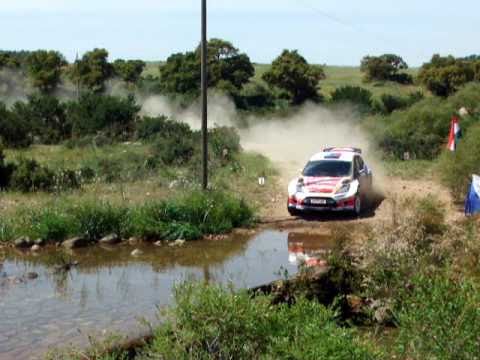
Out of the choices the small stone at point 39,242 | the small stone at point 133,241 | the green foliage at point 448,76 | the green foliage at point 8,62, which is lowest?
the small stone at point 133,241

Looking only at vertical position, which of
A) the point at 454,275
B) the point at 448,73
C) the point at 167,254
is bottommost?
the point at 167,254

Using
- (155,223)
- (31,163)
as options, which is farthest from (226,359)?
(31,163)

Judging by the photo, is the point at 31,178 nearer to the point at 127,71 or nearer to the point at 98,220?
the point at 98,220

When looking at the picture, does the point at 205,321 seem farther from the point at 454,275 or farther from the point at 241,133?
the point at 241,133

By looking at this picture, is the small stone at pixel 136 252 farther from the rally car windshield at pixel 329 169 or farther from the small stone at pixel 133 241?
the rally car windshield at pixel 329 169

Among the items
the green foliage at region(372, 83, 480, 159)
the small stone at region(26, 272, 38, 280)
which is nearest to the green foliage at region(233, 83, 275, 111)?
the green foliage at region(372, 83, 480, 159)

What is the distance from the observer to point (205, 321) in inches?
267

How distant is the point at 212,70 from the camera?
64.5 m

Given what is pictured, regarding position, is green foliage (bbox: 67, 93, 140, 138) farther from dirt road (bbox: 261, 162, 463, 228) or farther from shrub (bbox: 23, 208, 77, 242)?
shrub (bbox: 23, 208, 77, 242)

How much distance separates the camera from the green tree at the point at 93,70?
210ft

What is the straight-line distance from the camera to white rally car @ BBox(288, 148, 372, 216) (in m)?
18.9

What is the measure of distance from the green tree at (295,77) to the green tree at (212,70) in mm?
2659

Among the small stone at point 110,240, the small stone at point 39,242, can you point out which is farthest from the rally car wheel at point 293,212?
the small stone at point 39,242

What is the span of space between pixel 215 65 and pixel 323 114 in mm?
22073
